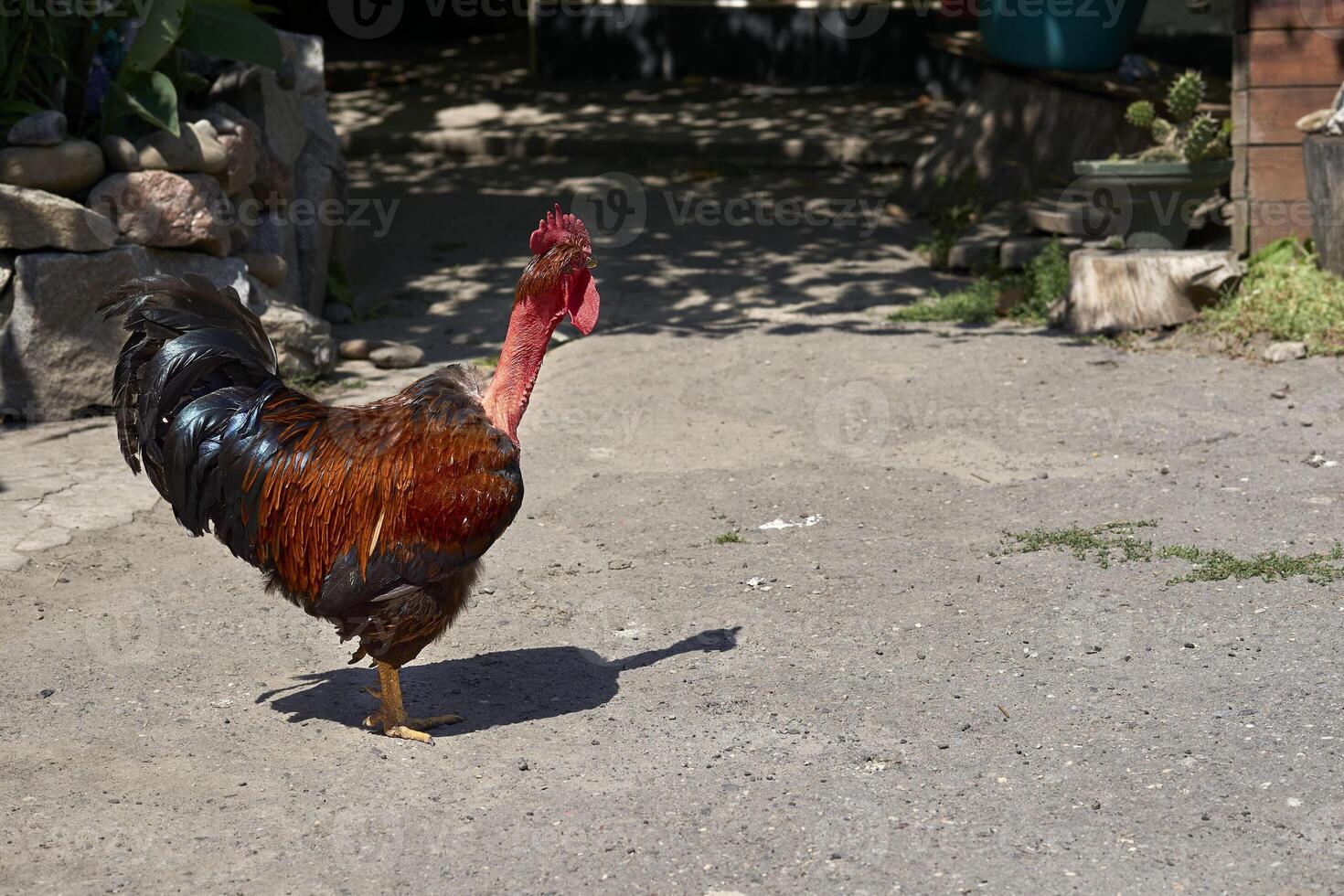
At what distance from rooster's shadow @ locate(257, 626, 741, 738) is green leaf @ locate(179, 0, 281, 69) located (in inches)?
189

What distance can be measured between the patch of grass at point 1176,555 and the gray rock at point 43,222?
200 inches

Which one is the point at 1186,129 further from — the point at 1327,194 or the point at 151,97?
the point at 151,97

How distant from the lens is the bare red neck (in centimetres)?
462

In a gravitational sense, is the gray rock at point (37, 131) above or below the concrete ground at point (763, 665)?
above

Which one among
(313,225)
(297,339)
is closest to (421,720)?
(297,339)

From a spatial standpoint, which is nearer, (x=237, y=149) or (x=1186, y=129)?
(x=237, y=149)

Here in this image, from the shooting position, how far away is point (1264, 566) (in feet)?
18.6

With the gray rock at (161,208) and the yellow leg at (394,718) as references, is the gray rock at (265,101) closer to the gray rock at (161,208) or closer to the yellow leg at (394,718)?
the gray rock at (161,208)

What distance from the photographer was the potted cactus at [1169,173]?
378 inches

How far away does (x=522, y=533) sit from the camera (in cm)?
660

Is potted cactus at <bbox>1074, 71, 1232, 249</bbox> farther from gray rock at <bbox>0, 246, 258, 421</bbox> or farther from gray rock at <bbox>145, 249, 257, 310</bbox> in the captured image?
gray rock at <bbox>0, 246, 258, 421</bbox>

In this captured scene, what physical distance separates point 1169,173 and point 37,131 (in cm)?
681

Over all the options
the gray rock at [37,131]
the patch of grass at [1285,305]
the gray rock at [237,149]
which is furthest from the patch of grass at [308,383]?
the patch of grass at [1285,305]

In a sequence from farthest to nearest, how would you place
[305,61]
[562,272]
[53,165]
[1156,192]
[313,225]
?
[305,61] → [313,225] → [1156,192] → [53,165] → [562,272]
